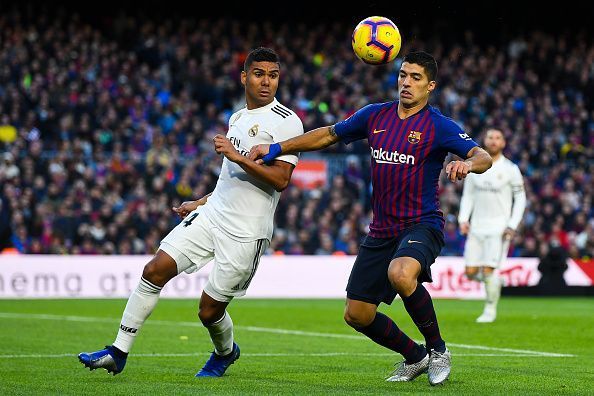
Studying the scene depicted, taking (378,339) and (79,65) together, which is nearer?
(378,339)

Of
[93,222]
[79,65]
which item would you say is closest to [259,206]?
[93,222]

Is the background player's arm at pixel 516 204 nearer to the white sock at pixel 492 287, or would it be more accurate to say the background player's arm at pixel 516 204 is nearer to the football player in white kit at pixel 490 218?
the football player in white kit at pixel 490 218

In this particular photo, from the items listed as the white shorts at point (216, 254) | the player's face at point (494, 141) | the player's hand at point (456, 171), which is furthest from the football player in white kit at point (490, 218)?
the player's hand at point (456, 171)

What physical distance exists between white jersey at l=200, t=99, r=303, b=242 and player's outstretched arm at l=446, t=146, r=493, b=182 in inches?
52.8

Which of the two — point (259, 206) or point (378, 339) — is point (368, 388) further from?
point (259, 206)

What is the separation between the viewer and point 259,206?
853 cm

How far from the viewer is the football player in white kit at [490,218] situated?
15836 mm

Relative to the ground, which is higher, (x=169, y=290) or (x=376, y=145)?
(x=376, y=145)

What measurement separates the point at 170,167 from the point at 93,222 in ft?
7.94

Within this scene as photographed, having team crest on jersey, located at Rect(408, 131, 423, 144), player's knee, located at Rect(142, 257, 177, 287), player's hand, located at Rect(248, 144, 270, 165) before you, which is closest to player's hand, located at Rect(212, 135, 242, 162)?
player's hand, located at Rect(248, 144, 270, 165)

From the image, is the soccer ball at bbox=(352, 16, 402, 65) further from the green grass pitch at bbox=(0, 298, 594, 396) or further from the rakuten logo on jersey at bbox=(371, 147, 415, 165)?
the green grass pitch at bbox=(0, 298, 594, 396)

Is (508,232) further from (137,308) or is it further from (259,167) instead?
(137,308)

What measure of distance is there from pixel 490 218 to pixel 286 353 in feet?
19.3

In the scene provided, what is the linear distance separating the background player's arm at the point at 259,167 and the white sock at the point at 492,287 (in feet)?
26.5
